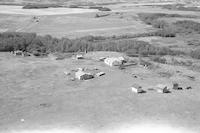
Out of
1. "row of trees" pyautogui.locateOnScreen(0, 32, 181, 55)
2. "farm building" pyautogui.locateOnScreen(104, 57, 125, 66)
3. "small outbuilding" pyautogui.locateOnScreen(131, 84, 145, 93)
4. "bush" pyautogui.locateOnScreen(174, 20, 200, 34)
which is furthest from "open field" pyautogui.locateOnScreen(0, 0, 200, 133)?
"bush" pyautogui.locateOnScreen(174, 20, 200, 34)

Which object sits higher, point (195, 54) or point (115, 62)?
point (115, 62)

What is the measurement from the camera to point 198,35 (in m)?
48.2

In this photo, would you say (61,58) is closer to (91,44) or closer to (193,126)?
(91,44)

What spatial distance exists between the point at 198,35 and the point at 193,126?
34816mm

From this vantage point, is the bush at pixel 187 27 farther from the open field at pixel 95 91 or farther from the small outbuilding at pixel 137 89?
the small outbuilding at pixel 137 89

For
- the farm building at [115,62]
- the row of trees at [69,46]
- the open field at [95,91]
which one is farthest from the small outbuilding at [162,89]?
the row of trees at [69,46]

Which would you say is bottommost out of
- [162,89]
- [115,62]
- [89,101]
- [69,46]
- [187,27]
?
[89,101]

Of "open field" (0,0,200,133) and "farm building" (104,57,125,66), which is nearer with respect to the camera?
"open field" (0,0,200,133)

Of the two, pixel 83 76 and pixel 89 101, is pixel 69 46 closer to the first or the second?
pixel 83 76

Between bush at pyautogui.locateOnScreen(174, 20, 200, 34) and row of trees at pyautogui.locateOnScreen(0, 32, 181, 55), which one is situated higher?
bush at pyautogui.locateOnScreen(174, 20, 200, 34)

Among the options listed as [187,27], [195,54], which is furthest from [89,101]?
[187,27]

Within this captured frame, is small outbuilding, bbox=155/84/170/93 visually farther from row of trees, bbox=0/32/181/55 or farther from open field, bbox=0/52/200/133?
row of trees, bbox=0/32/181/55

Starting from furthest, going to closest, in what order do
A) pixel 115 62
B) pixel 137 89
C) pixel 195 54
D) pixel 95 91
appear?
pixel 195 54 → pixel 115 62 → pixel 95 91 → pixel 137 89

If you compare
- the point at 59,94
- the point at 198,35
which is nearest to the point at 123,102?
the point at 59,94
